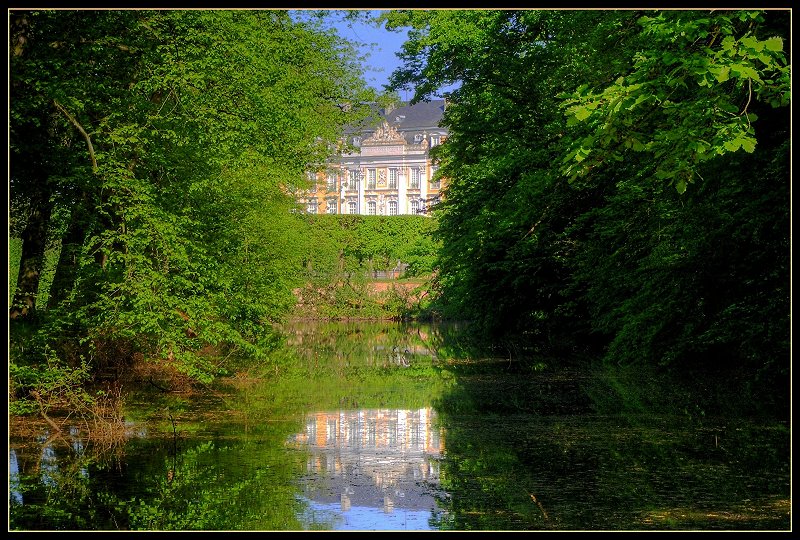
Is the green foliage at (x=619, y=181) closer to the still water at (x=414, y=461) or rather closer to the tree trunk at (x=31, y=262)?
the still water at (x=414, y=461)

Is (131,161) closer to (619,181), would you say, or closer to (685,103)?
(685,103)

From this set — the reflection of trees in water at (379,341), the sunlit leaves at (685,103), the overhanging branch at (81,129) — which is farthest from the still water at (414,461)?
the reflection of trees in water at (379,341)

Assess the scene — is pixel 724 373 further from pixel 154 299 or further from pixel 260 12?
pixel 260 12

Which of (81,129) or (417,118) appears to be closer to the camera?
(81,129)

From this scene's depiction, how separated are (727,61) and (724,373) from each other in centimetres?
956

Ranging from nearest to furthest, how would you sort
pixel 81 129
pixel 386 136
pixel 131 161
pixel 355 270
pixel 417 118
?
pixel 81 129 < pixel 131 161 < pixel 355 270 < pixel 386 136 < pixel 417 118

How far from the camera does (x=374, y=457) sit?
11781mm

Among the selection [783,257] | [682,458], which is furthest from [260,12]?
[682,458]

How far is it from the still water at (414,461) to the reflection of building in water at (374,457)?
0.03 m

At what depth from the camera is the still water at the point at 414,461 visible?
8742mm

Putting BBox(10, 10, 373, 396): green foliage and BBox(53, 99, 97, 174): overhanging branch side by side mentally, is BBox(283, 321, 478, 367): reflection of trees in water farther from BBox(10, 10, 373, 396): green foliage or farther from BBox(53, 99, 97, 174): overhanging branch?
BBox(53, 99, 97, 174): overhanging branch

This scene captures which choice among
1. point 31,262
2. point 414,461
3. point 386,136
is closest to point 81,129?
point 31,262

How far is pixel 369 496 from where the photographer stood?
31.6ft

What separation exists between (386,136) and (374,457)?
52.6 m
